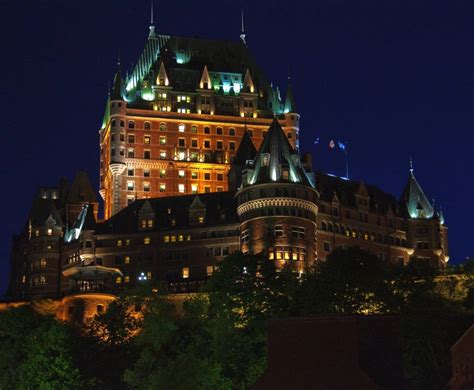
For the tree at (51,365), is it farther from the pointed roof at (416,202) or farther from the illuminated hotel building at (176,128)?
the pointed roof at (416,202)

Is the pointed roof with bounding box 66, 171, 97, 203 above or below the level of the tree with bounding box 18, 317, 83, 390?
above

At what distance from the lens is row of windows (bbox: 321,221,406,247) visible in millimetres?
159800

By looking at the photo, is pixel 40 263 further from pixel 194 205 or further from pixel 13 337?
pixel 13 337

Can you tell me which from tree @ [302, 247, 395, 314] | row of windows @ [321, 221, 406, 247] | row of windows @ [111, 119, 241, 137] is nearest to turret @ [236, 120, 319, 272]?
row of windows @ [321, 221, 406, 247]

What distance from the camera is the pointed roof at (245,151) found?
175375 millimetres

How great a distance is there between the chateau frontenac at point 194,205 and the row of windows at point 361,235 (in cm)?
20

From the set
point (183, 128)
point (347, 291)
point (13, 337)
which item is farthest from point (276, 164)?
point (183, 128)

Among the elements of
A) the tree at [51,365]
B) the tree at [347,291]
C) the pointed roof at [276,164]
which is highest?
the pointed roof at [276,164]

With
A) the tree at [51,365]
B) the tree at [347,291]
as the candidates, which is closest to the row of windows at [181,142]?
the tree at [51,365]

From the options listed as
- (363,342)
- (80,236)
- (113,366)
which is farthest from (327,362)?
(80,236)

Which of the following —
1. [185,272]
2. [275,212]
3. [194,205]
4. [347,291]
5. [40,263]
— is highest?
[194,205]

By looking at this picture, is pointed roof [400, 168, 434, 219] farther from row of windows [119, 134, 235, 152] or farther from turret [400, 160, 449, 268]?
row of windows [119, 134, 235, 152]

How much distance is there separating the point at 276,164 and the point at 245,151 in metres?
27.3

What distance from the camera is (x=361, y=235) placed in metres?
166
